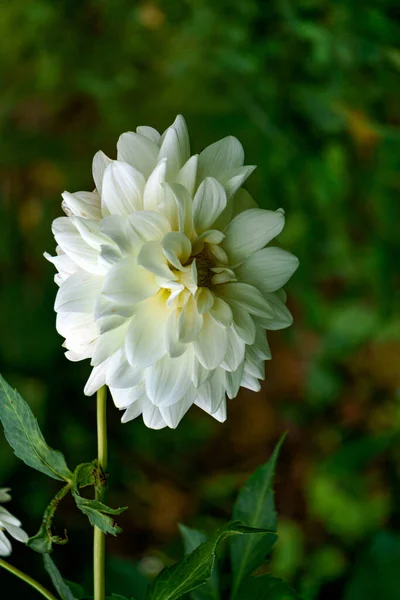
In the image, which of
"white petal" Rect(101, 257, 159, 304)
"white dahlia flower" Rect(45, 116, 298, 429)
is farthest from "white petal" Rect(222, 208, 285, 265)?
"white petal" Rect(101, 257, 159, 304)

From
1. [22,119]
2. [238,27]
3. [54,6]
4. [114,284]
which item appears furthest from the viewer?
[22,119]

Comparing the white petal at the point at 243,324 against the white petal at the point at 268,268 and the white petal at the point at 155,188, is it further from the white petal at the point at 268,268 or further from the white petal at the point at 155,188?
the white petal at the point at 155,188

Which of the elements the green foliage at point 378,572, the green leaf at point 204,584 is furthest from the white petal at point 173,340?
the green foliage at point 378,572

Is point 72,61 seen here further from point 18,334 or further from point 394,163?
point 394,163

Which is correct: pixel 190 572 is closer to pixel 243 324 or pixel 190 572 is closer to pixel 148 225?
pixel 243 324

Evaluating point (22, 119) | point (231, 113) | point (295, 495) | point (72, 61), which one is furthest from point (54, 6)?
point (295, 495)

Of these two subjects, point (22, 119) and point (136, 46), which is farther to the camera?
point (22, 119)

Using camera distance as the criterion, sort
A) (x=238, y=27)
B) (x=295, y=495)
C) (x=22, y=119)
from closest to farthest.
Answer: (x=238, y=27) → (x=295, y=495) → (x=22, y=119)
